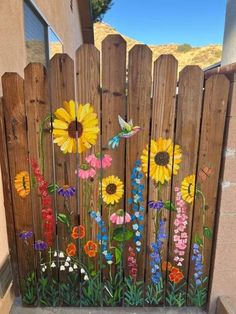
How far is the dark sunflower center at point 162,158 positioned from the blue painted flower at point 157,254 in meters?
0.39

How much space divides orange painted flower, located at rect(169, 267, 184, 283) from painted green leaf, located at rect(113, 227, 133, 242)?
1.29ft

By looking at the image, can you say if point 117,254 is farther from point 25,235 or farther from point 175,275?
point 25,235

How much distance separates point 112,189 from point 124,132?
384mm

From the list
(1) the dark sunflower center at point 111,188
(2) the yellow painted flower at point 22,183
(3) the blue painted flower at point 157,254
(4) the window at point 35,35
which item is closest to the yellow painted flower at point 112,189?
(1) the dark sunflower center at point 111,188

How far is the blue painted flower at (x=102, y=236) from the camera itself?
180 centimetres

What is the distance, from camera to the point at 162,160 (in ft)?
5.60

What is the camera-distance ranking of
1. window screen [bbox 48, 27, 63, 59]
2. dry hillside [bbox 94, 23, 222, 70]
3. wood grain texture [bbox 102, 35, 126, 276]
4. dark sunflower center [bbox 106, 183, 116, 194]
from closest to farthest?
wood grain texture [bbox 102, 35, 126, 276] → dark sunflower center [bbox 106, 183, 116, 194] → window screen [bbox 48, 27, 63, 59] → dry hillside [bbox 94, 23, 222, 70]

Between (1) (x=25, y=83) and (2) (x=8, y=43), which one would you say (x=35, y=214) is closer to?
(1) (x=25, y=83)

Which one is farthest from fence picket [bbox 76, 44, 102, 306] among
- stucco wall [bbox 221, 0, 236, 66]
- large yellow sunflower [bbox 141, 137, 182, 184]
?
stucco wall [bbox 221, 0, 236, 66]

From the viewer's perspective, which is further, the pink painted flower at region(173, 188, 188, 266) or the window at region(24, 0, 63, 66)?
the window at region(24, 0, 63, 66)

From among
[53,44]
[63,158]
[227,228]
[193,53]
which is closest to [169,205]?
[227,228]

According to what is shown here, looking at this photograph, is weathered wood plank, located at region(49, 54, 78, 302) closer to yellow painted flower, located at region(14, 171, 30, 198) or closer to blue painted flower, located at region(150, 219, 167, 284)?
yellow painted flower, located at region(14, 171, 30, 198)

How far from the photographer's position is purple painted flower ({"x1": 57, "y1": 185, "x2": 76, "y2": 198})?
69.0 inches

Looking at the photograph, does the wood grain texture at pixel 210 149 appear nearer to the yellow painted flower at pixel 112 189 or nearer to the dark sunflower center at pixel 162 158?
the dark sunflower center at pixel 162 158
